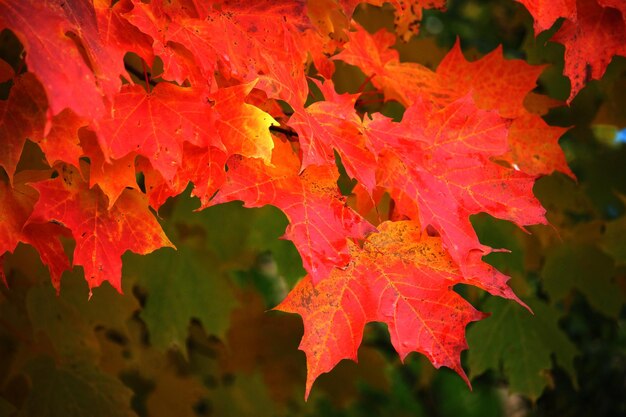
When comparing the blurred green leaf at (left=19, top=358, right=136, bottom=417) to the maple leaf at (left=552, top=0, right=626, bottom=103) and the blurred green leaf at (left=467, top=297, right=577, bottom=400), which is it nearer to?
the blurred green leaf at (left=467, top=297, right=577, bottom=400)

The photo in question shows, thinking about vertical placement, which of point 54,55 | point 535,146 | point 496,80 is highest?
point 54,55

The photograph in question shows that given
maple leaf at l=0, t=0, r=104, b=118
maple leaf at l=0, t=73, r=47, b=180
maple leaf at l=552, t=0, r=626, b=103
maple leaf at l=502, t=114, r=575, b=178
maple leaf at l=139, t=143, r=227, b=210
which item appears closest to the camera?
maple leaf at l=0, t=0, r=104, b=118

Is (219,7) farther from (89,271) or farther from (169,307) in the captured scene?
(169,307)

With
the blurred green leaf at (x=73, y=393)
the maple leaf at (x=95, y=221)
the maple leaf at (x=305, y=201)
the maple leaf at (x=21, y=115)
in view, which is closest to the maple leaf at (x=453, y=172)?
the maple leaf at (x=305, y=201)

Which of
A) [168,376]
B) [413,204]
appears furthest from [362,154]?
[168,376]

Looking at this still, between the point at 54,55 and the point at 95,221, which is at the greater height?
the point at 54,55

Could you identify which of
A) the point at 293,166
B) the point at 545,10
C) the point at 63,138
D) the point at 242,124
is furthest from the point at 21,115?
the point at 545,10

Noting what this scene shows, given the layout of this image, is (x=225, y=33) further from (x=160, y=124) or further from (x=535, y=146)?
(x=535, y=146)

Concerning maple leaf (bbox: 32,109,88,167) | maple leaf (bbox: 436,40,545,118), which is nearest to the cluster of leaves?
maple leaf (bbox: 32,109,88,167)
